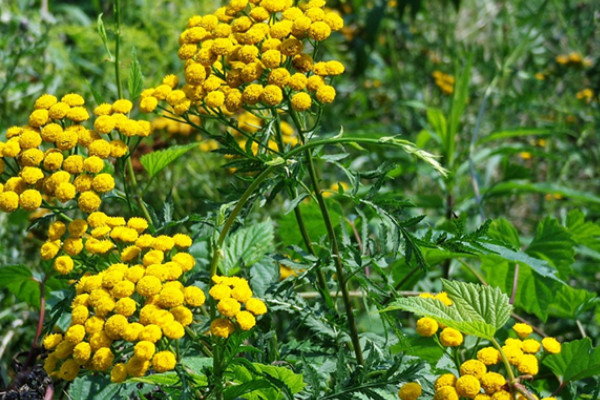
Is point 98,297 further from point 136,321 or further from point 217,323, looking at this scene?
point 217,323

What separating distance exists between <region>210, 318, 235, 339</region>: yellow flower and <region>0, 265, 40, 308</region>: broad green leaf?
0.70 m

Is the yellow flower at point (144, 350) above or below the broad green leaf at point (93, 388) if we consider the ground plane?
above

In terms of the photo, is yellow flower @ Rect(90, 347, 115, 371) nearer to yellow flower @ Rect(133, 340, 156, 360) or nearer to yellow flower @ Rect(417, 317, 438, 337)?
yellow flower @ Rect(133, 340, 156, 360)

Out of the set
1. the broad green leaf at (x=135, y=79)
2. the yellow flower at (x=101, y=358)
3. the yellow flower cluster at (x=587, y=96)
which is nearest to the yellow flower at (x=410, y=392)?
the yellow flower at (x=101, y=358)

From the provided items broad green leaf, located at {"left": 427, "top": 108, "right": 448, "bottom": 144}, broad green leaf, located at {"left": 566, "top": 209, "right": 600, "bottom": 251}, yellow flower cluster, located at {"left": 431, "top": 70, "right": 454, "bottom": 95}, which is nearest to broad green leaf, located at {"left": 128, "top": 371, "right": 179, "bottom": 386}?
broad green leaf, located at {"left": 566, "top": 209, "right": 600, "bottom": 251}

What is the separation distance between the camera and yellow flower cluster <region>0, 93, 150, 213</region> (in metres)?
1.42

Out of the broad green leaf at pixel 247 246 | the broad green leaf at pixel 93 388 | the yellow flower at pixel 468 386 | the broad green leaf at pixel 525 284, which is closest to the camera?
the yellow flower at pixel 468 386

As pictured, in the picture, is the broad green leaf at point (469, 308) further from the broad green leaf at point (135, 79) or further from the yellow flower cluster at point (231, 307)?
the broad green leaf at point (135, 79)

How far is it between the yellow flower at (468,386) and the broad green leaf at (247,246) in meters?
0.64

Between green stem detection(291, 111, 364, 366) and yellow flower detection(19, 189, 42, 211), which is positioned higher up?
yellow flower detection(19, 189, 42, 211)

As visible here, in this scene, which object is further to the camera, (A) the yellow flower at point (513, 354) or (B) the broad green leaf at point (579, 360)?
(B) the broad green leaf at point (579, 360)

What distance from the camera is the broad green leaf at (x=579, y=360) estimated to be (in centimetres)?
137

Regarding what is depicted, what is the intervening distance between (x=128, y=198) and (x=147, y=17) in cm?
264

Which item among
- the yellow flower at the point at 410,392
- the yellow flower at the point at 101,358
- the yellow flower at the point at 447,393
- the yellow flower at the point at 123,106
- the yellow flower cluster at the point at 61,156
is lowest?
the yellow flower at the point at 410,392
